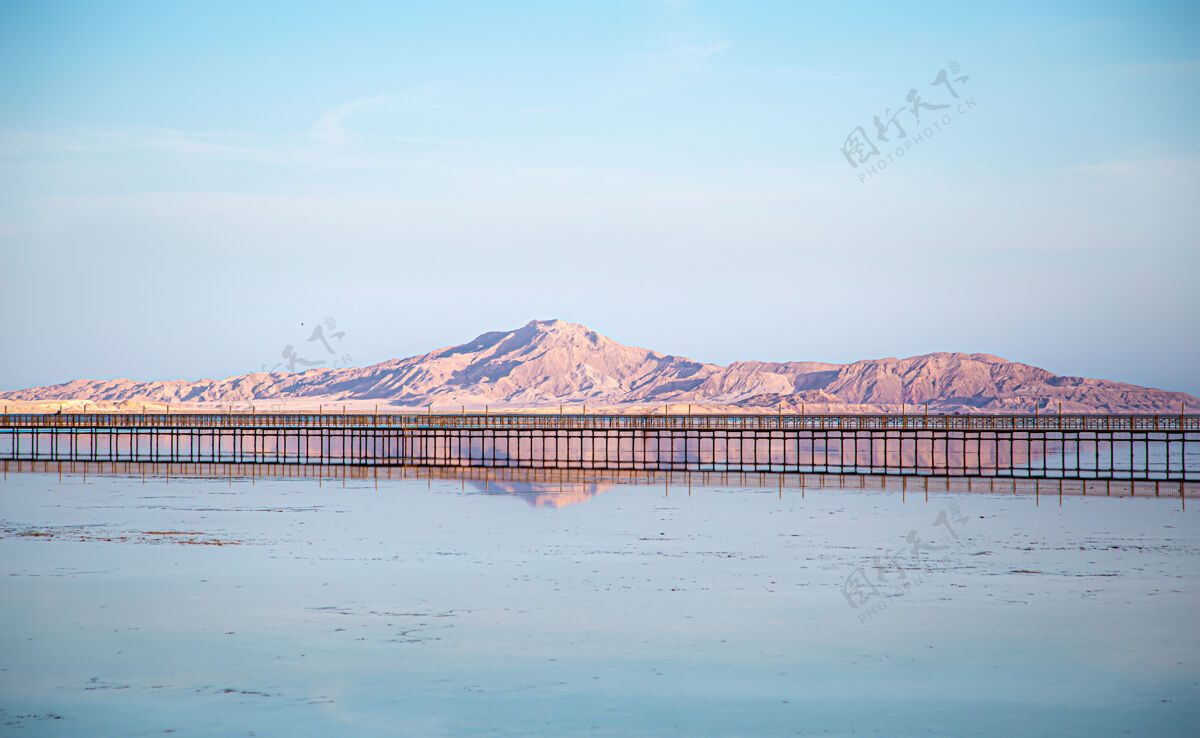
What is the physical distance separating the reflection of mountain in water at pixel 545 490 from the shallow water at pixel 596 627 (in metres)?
8.04

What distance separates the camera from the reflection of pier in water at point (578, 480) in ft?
150

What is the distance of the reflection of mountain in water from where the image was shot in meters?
41.7

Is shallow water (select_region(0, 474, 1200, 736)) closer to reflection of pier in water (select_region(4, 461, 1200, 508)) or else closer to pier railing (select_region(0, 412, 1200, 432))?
reflection of pier in water (select_region(4, 461, 1200, 508))

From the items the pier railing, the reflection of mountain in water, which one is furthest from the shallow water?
the pier railing

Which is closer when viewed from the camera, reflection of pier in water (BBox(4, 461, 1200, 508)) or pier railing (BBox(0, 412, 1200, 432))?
reflection of pier in water (BBox(4, 461, 1200, 508))

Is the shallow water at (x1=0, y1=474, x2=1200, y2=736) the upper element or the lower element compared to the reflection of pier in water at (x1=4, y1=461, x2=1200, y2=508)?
upper

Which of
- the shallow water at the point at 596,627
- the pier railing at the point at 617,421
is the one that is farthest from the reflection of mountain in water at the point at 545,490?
the shallow water at the point at 596,627

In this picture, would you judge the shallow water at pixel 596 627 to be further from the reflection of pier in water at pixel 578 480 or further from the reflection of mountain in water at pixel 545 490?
the reflection of pier in water at pixel 578 480

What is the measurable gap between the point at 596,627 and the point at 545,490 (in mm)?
29086

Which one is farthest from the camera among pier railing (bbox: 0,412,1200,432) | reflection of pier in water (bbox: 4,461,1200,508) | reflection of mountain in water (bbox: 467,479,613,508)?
pier railing (bbox: 0,412,1200,432)

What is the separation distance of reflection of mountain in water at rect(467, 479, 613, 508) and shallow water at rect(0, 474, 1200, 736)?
26.4 feet

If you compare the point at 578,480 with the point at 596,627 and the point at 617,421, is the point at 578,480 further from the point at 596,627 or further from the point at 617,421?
the point at 596,627

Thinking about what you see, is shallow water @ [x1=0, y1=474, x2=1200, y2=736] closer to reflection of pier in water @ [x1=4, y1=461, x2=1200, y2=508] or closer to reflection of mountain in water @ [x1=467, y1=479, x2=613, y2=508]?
reflection of mountain in water @ [x1=467, y1=479, x2=613, y2=508]

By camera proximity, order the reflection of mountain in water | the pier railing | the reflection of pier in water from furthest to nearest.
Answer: the pier railing, the reflection of pier in water, the reflection of mountain in water
